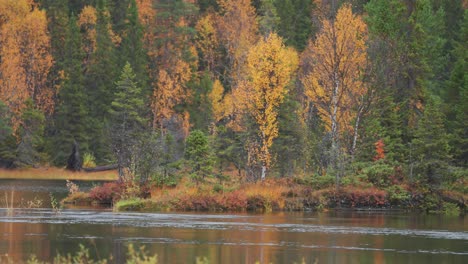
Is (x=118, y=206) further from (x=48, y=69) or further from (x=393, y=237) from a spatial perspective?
(x=48, y=69)

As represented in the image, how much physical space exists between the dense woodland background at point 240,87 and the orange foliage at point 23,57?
191 mm

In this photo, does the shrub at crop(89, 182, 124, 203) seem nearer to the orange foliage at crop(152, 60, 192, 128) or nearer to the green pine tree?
the orange foliage at crop(152, 60, 192, 128)

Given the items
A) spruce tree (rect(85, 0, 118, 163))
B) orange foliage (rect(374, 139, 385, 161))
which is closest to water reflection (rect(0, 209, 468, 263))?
orange foliage (rect(374, 139, 385, 161))

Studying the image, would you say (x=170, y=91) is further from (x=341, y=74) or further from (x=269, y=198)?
(x=269, y=198)

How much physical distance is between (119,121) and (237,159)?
35.6 feet

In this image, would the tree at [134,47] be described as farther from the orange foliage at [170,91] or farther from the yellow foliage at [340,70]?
the yellow foliage at [340,70]

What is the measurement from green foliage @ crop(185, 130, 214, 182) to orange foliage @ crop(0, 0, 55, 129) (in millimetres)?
43622

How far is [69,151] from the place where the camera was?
300 feet

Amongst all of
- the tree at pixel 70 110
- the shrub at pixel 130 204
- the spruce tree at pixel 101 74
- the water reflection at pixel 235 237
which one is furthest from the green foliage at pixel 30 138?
the water reflection at pixel 235 237

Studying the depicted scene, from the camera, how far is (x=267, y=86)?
181 ft

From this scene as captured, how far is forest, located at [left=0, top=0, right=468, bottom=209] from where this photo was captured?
50906 mm

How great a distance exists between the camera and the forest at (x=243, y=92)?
50.9 m

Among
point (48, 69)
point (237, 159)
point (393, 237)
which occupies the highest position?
point (48, 69)

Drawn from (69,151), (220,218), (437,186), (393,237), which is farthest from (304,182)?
(69,151)
